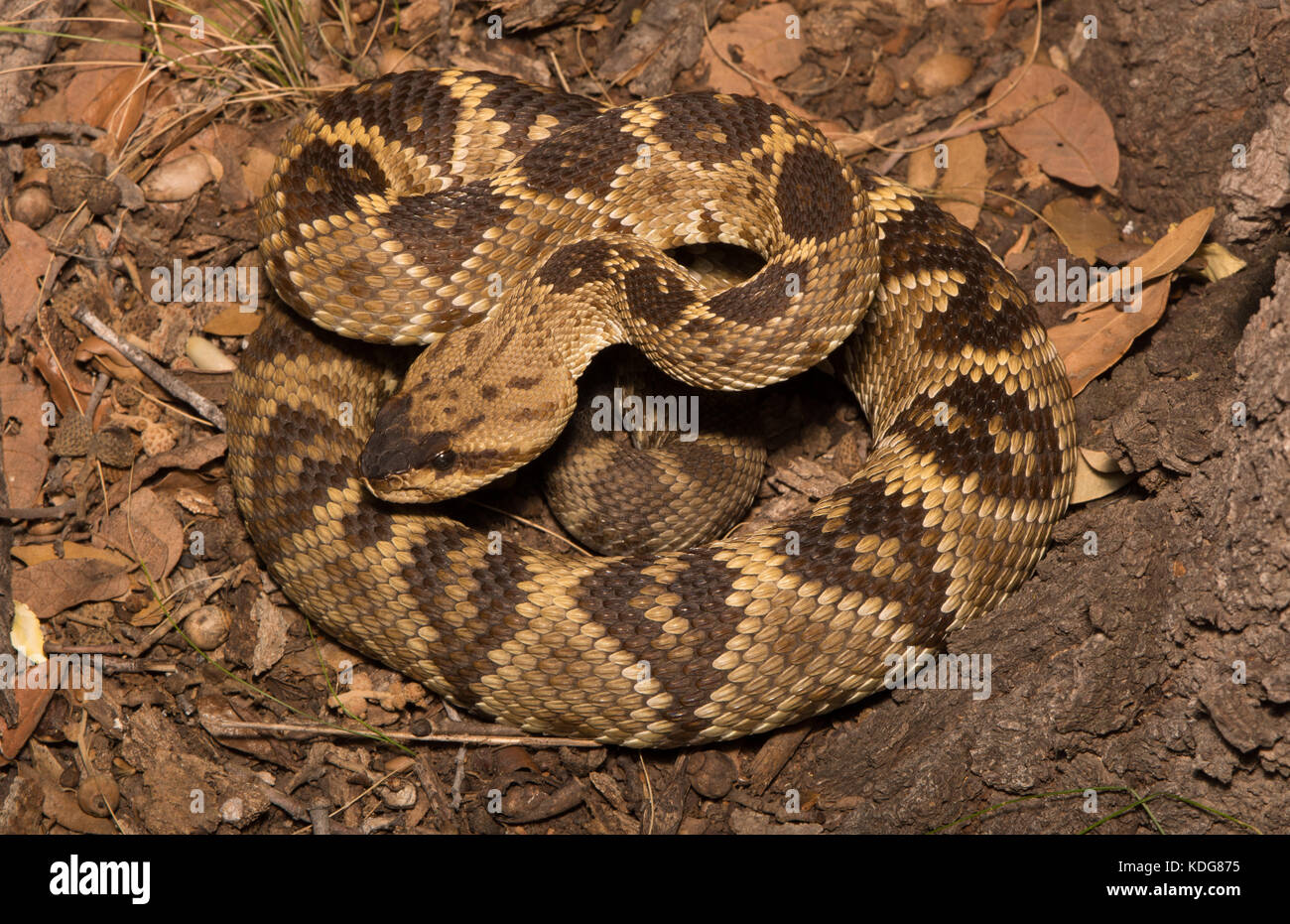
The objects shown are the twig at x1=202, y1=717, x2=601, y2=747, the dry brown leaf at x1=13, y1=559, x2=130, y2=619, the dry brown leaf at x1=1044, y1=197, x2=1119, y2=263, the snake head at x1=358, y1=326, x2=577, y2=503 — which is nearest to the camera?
the snake head at x1=358, y1=326, x2=577, y2=503

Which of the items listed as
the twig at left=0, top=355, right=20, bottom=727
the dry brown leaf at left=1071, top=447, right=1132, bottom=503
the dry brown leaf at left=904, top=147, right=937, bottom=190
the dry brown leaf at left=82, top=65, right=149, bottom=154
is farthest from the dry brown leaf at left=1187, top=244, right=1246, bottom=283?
the twig at left=0, top=355, right=20, bottom=727

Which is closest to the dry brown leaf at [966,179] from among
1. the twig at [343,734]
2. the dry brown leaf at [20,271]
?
the twig at [343,734]

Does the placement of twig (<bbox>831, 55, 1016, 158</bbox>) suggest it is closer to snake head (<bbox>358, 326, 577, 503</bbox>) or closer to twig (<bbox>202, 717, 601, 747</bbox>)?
snake head (<bbox>358, 326, 577, 503</bbox>)

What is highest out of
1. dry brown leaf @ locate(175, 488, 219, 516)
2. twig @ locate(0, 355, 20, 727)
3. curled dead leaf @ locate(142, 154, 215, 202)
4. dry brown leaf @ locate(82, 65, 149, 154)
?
dry brown leaf @ locate(82, 65, 149, 154)

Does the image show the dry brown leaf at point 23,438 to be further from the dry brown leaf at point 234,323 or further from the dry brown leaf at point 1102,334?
the dry brown leaf at point 1102,334

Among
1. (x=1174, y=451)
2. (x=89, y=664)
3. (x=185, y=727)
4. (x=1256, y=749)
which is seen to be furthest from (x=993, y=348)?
(x=89, y=664)
